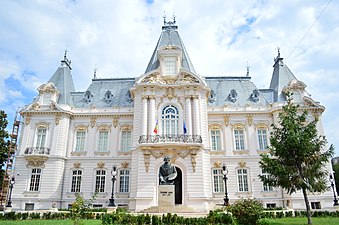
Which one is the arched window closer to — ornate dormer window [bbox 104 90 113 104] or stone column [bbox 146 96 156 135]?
stone column [bbox 146 96 156 135]

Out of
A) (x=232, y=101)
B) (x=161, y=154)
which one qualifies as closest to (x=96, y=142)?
(x=161, y=154)

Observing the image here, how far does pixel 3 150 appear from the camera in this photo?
33.1m

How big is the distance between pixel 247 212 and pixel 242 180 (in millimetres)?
18423

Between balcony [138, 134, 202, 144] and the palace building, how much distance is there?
0.10m

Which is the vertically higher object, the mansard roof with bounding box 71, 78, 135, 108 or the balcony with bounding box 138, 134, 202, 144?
the mansard roof with bounding box 71, 78, 135, 108

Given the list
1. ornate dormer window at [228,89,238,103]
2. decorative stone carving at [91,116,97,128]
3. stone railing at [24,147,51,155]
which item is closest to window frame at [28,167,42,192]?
stone railing at [24,147,51,155]

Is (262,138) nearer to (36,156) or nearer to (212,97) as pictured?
(212,97)

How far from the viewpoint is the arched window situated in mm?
28688

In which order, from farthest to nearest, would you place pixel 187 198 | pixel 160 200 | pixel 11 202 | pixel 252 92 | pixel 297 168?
pixel 252 92 → pixel 11 202 → pixel 187 198 → pixel 160 200 → pixel 297 168

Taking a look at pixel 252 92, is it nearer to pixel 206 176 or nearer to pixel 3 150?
pixel 206 176

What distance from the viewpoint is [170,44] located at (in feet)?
110

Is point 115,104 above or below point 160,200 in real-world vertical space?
above

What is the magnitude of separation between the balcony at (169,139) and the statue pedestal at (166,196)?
573 centimetres

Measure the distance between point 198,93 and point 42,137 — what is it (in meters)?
19.1
